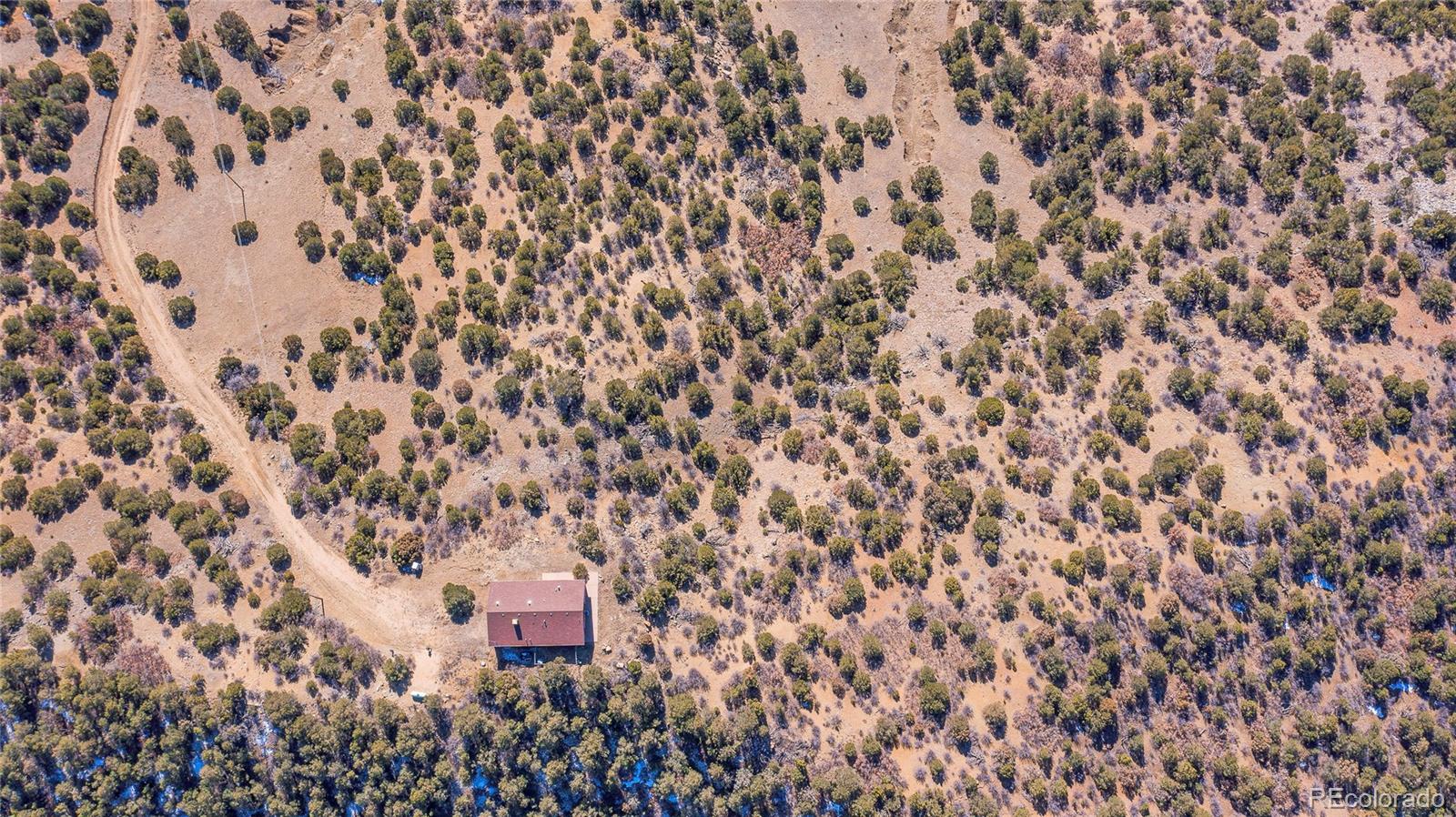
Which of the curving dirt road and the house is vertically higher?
the curving dirt road

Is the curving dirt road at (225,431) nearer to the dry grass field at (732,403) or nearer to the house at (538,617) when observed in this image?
the dry grass field at (732,403)

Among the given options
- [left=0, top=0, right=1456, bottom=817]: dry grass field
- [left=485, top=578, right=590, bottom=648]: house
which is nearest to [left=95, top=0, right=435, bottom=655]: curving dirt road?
[left=0, top=0, right=1456, bottom=817]: dry grass field

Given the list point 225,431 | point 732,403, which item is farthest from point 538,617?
point 225,431

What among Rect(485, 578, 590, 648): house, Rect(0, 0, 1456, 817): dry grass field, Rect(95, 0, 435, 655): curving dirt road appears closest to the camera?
Rect(485, 578, 590, 648): house

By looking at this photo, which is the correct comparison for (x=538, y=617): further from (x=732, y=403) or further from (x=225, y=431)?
(x=225, y=431)

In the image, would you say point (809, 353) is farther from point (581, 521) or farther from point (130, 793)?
point (130, 793)

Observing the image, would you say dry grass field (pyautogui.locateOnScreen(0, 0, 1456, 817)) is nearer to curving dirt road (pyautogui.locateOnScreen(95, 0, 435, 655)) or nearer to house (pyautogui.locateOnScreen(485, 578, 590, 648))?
curving dirt road (pyautogui.locateOnScreen(95, 0, 435, 655))

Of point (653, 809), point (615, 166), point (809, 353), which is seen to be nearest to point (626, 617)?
point (653, 809)
